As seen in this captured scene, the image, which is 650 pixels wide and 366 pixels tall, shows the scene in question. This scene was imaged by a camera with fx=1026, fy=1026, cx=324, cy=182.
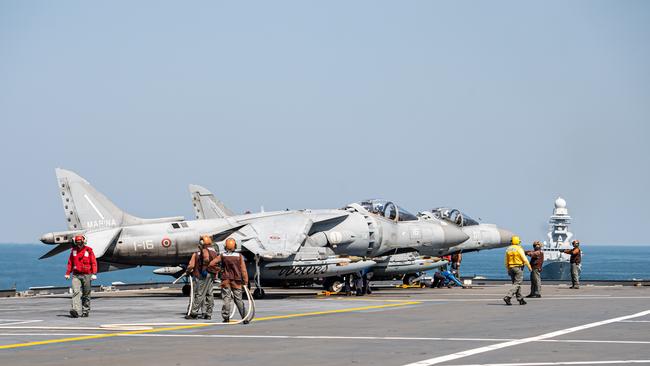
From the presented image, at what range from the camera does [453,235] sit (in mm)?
38875

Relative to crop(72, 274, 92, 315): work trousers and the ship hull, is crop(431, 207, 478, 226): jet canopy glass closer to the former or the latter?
crop(72, 274, 92, 315): work trousers

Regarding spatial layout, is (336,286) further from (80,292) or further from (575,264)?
(80,292)

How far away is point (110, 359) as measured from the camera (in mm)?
14344

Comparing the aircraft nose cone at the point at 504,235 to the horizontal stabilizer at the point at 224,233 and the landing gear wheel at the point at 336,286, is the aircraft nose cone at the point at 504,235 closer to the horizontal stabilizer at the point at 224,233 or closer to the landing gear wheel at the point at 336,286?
the landing gear wheel at the point at 336,286

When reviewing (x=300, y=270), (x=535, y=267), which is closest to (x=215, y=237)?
(x=300, y=270)

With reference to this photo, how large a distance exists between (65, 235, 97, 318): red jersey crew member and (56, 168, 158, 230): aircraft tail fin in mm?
9940

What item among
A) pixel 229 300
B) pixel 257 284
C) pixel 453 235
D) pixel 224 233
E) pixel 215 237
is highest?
pixel 453 235

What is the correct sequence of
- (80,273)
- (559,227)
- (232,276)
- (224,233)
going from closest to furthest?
(232,276) < (80,273) < (224,233) < (559,227)

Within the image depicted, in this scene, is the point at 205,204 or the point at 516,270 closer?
the point at 516,270

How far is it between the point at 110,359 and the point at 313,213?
20.0m

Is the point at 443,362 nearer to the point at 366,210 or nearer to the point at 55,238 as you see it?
the point at 55,238

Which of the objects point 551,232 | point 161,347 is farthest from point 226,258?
point 551,232

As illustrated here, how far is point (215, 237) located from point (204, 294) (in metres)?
10.7

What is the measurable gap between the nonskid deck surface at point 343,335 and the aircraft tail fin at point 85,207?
4.40 m
